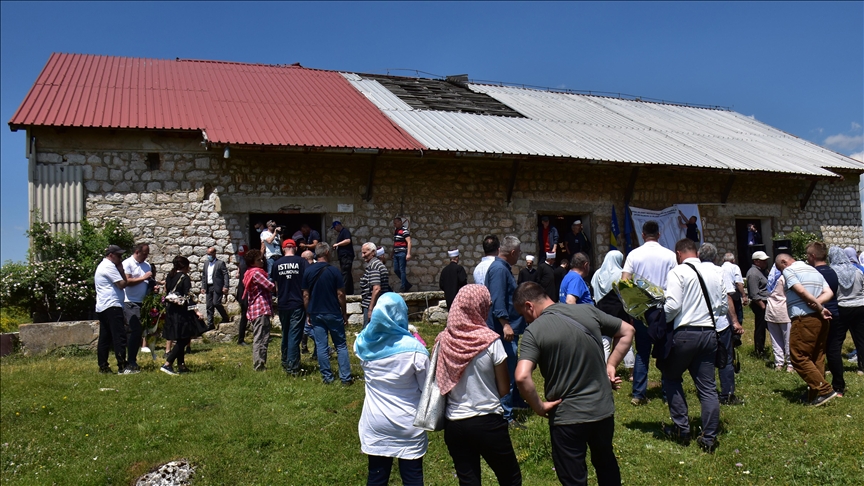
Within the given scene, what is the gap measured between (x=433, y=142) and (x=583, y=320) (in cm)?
802

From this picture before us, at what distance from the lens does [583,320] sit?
144 inches

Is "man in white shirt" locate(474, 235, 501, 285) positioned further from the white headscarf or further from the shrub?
the shrub

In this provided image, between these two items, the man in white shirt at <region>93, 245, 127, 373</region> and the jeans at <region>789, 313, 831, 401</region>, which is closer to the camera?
the jeans at <region>789, 313, 831, 401</region>

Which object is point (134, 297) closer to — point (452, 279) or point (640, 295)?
point (452, 279)

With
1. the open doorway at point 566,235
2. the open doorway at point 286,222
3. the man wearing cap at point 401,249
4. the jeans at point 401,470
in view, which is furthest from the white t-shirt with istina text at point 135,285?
the open doorway at point 566,235

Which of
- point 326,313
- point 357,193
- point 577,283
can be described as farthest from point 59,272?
point 577,283

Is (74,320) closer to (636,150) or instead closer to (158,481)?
(158,481)

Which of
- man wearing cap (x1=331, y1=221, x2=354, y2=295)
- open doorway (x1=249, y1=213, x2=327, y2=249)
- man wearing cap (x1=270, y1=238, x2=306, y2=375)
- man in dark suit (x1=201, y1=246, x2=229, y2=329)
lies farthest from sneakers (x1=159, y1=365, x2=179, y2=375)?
open doorway (x1=249, y1=213, x2=327, y2=249)

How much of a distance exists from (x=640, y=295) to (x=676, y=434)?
1.23 meters

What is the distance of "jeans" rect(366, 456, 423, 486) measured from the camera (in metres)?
3.75

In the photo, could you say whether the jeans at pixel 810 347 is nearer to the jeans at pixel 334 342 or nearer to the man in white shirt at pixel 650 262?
the man in white shirt at pixel 650 262

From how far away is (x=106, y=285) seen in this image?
7.49m

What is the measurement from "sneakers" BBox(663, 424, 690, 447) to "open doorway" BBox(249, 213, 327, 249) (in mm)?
7335

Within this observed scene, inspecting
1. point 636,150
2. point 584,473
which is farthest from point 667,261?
point 636,150
